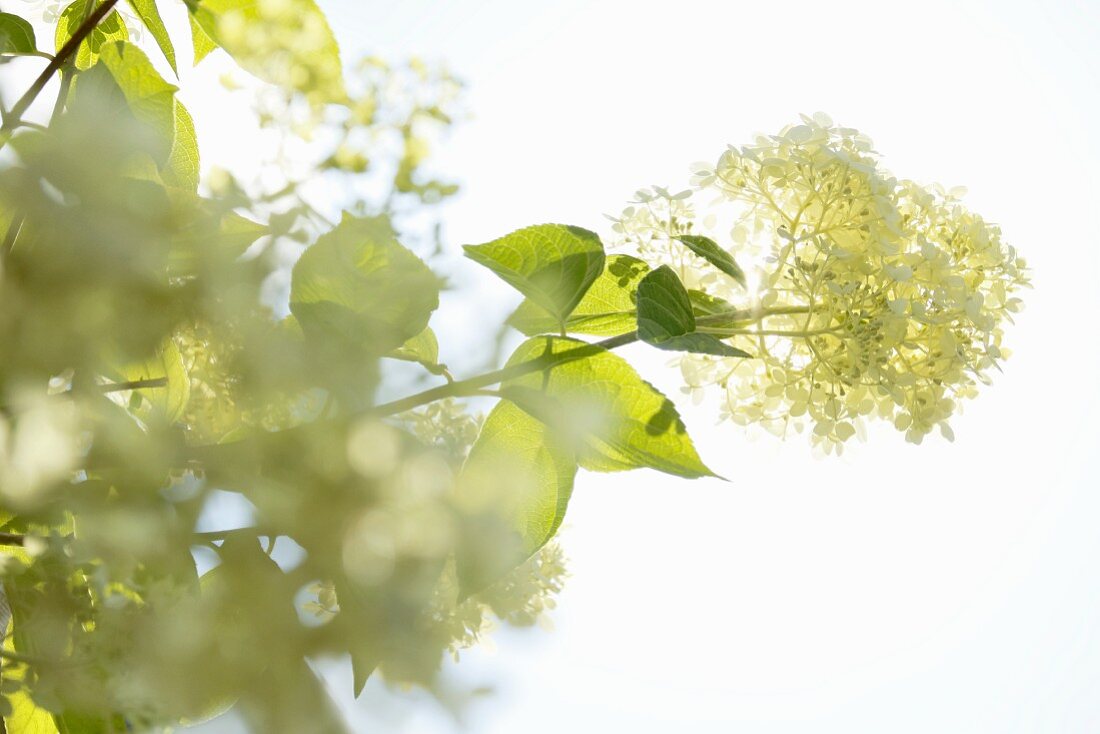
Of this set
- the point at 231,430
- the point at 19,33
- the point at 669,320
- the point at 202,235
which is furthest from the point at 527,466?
the point at 19,33

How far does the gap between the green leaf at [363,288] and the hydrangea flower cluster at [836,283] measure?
300 millimetres

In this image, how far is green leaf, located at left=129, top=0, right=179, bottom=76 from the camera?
2.41 ft

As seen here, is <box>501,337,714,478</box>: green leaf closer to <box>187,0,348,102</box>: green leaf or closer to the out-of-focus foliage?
the out-of-focus foliage

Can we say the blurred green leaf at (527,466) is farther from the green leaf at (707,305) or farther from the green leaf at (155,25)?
the green leaf at (155,25)

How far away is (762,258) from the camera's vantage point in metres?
0.67

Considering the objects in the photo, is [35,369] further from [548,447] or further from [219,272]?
[548,447]

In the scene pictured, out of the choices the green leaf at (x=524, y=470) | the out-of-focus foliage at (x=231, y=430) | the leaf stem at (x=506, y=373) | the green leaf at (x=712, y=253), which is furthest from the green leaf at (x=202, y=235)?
the green leaf at (x=712, y=253)

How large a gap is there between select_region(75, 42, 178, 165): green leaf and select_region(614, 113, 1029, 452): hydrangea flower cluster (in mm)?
340

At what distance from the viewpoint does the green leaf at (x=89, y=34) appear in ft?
2.43

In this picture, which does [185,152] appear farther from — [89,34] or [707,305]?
[707,305]

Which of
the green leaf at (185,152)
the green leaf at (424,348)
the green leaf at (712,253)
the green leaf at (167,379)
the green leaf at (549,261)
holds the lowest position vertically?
the green leaf at (167,379)

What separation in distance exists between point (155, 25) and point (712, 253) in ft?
1.65

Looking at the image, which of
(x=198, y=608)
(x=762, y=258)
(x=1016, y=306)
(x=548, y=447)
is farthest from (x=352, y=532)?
(x=1016, y=306)

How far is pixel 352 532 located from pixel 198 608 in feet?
0.17
